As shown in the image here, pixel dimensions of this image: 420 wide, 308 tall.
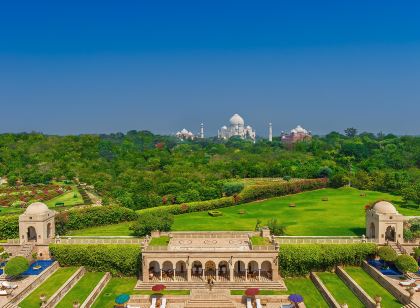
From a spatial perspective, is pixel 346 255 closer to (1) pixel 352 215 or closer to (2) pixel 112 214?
(1) pixel 352 215

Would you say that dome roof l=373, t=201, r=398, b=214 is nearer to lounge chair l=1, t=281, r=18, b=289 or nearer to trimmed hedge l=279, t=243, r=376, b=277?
trimmed hedge l=279, t=243, r=376, b=277

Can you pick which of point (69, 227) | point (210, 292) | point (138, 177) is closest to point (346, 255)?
point (210, 292)

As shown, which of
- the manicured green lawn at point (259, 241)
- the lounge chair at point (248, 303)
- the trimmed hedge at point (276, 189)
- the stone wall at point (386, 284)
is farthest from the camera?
the trimmed hedge at point (276, 189)

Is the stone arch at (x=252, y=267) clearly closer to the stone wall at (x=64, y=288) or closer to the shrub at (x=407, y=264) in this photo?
the shrub at (x=407, y=264)

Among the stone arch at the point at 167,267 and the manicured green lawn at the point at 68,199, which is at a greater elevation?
the manicured green lawn at the point at 68,199

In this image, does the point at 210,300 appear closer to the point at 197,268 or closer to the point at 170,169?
the point at 197,268

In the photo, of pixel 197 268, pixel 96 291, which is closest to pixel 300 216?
pixel 197 268

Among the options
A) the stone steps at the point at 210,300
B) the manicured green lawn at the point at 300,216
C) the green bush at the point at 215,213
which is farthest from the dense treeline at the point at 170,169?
the stone steps at the point at 210,300

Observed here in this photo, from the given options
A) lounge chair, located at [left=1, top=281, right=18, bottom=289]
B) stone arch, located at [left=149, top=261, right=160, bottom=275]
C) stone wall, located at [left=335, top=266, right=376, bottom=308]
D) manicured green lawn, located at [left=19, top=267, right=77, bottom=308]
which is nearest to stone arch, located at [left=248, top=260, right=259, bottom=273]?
stone wall, located at [left=335, top=266, right=376, bottom=308]
